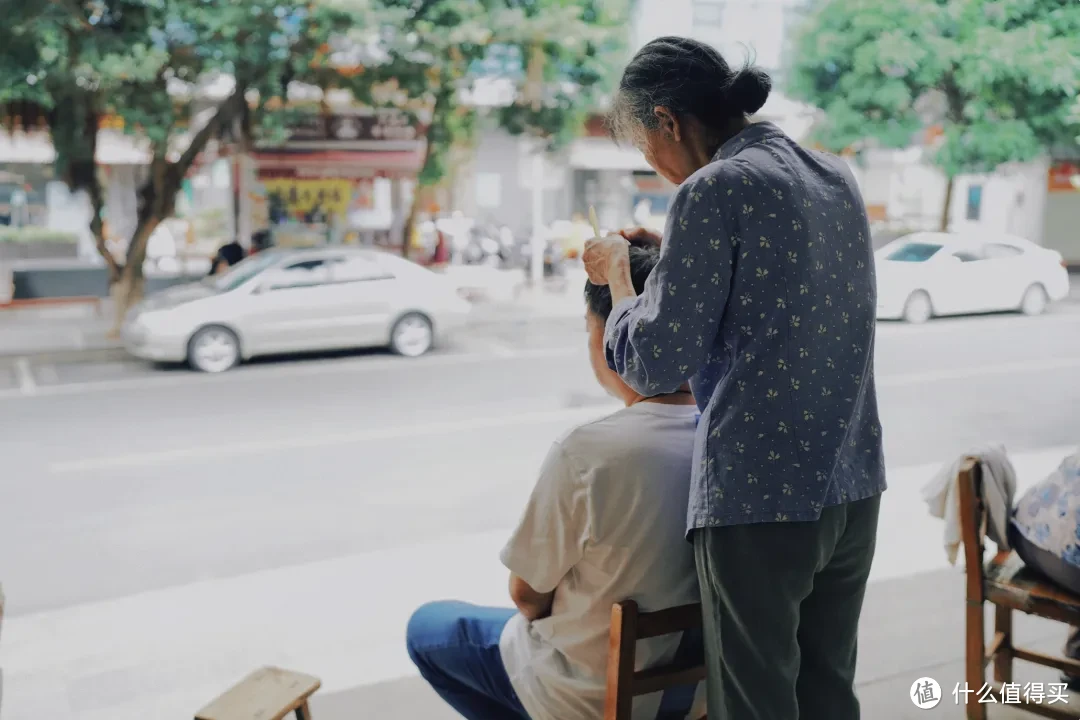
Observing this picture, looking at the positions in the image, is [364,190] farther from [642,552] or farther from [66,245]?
[642,552]

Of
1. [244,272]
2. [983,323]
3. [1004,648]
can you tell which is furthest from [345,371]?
[1004,648]

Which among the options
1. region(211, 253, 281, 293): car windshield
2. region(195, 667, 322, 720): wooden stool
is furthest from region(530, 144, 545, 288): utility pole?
region(195, 667, 322, 720): wooden stool

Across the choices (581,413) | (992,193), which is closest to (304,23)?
(581,413)

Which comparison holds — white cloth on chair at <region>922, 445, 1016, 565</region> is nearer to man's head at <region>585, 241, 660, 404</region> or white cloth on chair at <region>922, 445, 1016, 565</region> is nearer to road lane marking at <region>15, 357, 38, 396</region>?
man's head at <region>585, 241, 660, 404</region>

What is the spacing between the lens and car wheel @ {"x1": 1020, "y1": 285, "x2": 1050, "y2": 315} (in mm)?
6117

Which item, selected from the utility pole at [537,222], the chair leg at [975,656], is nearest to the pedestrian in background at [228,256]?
the utility pole at [537,222]

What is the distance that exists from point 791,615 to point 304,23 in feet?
16.7

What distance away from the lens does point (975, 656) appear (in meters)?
1.88

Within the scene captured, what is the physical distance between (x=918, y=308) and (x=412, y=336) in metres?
2.95

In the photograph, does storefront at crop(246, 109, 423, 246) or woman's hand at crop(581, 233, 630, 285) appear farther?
storefront at crop(246, 109, 423, 246)

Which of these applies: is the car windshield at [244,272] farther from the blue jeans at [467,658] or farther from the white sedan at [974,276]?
the blue jeans at [467,658]

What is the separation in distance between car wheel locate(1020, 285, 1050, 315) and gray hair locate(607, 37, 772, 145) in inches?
222

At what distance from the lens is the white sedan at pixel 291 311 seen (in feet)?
18.4

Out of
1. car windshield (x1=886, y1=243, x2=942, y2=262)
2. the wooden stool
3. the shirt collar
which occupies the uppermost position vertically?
the shirt collar
